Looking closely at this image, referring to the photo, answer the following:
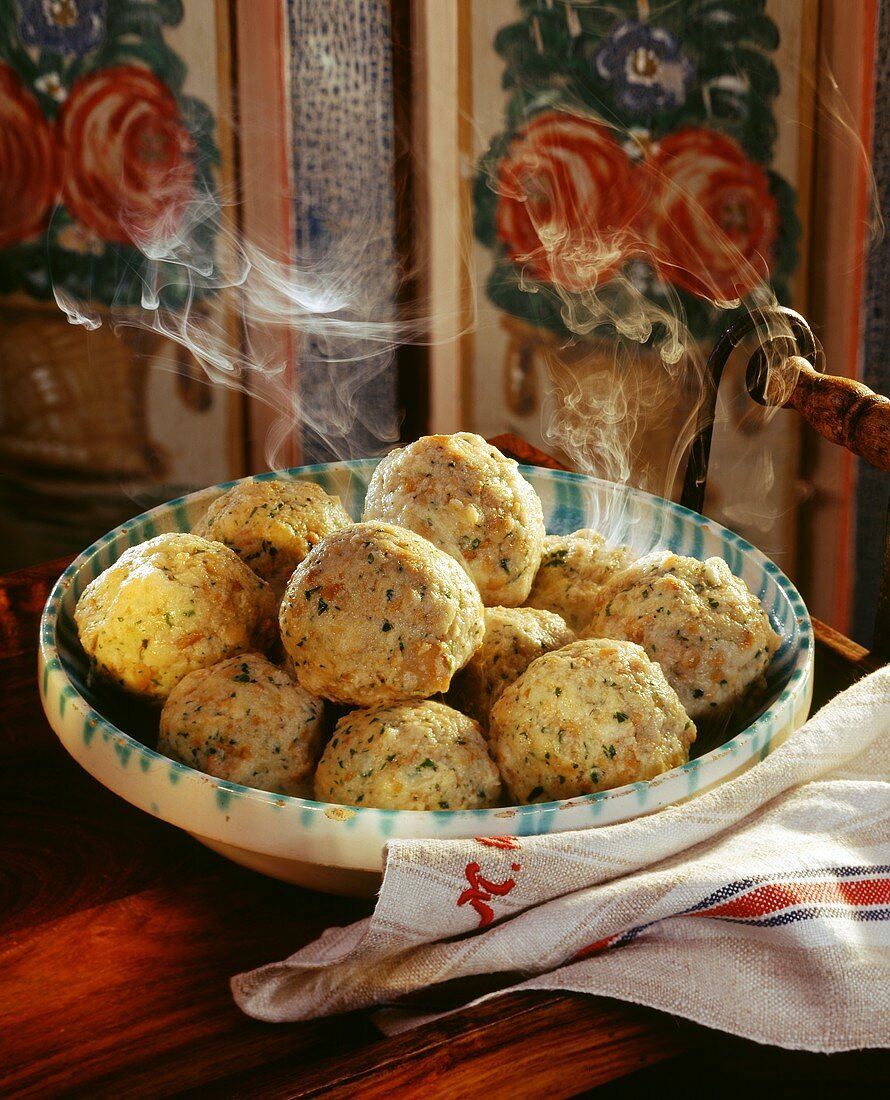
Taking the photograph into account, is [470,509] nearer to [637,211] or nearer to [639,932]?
[639,932]

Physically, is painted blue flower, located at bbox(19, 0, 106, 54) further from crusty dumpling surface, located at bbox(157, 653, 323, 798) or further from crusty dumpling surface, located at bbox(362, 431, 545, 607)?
crusty dumpling surface, located at bbox(157, 653, 323, 798)

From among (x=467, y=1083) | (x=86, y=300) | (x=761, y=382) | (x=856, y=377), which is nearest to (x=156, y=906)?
(x=467, y=1083)

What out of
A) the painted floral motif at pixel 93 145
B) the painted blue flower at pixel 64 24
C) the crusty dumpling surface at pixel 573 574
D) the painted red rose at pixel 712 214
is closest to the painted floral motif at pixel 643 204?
the painted red rose at pixel 712 214

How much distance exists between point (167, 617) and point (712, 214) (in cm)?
170

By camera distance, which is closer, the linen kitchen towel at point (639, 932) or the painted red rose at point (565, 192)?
the linen kitchen towel at point (639, 932)

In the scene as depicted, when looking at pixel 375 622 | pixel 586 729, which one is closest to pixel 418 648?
pixel 375 622

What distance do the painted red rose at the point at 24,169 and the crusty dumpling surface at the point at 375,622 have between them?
160 centimetres

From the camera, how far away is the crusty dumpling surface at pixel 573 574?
120 centimetres

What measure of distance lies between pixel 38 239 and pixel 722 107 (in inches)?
51.3

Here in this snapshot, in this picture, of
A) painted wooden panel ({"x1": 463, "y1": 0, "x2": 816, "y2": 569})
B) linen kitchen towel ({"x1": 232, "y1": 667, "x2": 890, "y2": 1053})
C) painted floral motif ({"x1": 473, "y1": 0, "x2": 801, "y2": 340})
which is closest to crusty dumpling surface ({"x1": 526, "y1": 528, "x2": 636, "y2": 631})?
linen kitchen towel ({"x1": 232, "y1": 667, "x2": 890, "y2": 1053})

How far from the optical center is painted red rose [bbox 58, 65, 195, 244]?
224 cm

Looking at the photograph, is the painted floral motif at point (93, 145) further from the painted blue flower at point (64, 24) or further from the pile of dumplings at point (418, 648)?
the pile of dumplings at point (418, 648)

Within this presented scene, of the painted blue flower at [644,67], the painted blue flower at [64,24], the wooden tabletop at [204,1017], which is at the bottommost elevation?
the wooden tabletop at [204,1017]

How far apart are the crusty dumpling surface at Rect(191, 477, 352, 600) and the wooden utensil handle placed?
18.8 inches
